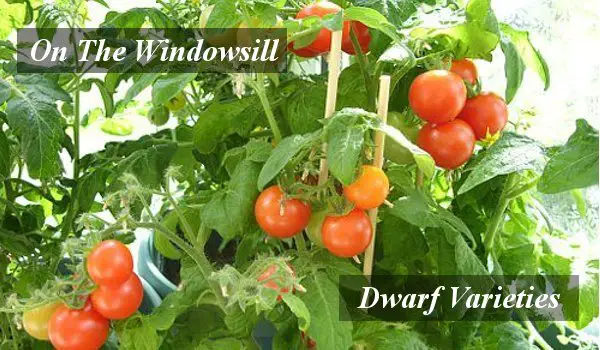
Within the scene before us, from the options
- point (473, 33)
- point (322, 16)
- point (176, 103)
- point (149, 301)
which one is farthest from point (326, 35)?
point (149, 301)

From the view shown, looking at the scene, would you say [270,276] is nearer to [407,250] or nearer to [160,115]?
[407,250]

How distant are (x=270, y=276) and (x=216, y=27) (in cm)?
25

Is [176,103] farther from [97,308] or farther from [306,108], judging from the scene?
[97,308]

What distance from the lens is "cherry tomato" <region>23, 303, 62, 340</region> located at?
0.73 metres

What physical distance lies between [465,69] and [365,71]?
109 mm

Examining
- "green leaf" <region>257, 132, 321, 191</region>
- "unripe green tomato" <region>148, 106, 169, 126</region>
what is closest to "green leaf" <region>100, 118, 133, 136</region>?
"unripe green tomato" <region>148, 106, 169, 126</region>

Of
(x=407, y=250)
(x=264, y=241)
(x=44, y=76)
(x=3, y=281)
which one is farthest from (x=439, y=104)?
(x=3, y=281)

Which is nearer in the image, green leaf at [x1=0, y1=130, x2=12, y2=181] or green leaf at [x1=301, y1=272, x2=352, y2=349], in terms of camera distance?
green leaf at [x1=301, y1=272, x2=352, y2=349]

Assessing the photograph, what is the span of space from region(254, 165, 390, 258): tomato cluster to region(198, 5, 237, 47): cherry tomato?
0.18 m

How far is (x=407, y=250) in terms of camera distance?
0.86m

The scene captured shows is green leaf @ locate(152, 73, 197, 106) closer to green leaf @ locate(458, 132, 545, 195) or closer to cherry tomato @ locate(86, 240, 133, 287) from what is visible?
cherry tomato @ locate(86, 240, 133, 287)

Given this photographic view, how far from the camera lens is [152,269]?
1173 mm

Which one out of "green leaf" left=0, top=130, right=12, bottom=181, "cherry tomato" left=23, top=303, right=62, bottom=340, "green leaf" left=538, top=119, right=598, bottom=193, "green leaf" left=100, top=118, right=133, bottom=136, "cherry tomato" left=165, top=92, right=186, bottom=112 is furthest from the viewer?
"green leaf" left=100, top=118, right=133, bottom=136

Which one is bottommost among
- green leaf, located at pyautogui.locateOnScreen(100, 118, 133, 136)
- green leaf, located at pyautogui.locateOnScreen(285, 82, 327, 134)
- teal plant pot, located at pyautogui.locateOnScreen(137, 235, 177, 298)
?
teal plant pot, located at pyautogui.locateOnScreen(137, 235, 177, 298)
